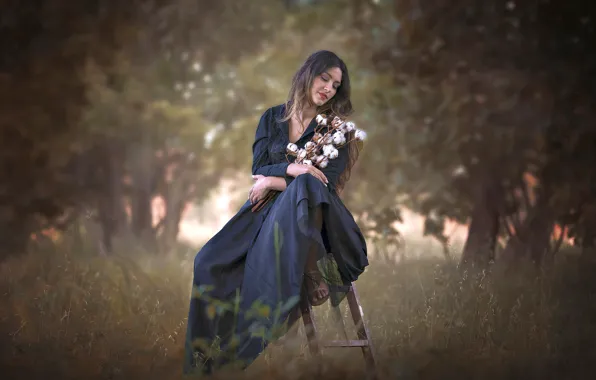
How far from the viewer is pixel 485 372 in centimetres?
343

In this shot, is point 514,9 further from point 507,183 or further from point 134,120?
point 134,120

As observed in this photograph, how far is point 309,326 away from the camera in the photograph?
11.2 ft

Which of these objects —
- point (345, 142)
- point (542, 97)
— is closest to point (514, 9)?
point (542, 97)

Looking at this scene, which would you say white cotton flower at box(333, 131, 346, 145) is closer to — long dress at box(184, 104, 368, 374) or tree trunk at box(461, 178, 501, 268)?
long dress at box(184, 104, 368, 374)

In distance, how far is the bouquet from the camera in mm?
3533

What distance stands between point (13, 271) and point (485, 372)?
4.60 meters

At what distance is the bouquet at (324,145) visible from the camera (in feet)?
11.6

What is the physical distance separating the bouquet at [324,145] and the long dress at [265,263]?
5 cm

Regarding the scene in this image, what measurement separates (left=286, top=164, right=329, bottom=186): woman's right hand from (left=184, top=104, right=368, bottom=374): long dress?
62 mm

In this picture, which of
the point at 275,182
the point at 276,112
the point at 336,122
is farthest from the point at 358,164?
the point at 275,182

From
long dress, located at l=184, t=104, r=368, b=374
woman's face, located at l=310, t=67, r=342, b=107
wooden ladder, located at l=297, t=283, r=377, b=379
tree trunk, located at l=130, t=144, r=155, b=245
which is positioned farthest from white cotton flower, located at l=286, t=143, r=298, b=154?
tree trunk, located at l=130, t=144, r=155, b=245

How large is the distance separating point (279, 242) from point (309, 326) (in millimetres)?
527

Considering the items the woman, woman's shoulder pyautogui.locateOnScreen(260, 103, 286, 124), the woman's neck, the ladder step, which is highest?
woman's shoulder pyautogui.locateOnScreen(260, 103, 286, 124)

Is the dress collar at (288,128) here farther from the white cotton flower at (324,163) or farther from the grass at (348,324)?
the grass at (348,324)
